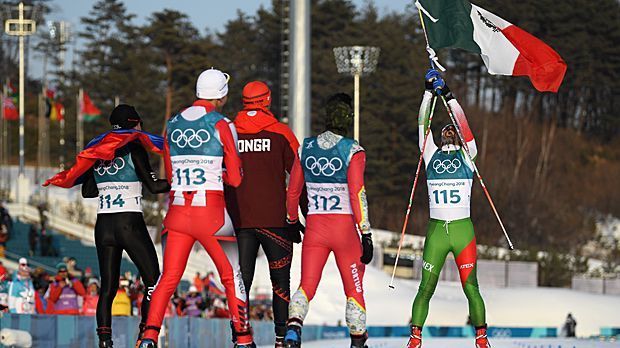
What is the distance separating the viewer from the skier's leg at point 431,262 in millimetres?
13406

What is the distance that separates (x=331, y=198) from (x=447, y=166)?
4.53ft

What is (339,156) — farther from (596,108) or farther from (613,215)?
(596,108)

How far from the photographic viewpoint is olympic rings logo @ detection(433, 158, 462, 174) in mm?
13383

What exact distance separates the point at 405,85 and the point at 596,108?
1935 cm

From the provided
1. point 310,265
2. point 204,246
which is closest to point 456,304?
point 310,265

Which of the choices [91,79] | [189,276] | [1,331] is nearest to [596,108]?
[91,79]

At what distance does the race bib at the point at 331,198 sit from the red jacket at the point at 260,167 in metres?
0.33

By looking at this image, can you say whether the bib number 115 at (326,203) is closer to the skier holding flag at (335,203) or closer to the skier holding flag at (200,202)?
the skier holding flag at (335,203)

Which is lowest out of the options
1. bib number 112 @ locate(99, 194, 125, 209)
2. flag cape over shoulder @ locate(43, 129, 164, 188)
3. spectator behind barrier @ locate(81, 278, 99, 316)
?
spectator behind barrier @ locate(81, 278, 99, 316)

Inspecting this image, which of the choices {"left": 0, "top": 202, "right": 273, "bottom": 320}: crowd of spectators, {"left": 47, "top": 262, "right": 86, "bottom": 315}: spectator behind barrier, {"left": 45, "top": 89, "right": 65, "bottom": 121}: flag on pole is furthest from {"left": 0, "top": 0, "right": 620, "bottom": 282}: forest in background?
{"left": 47, "top": 262, "right": 86, "bottom": 315}: spectator behind barrier

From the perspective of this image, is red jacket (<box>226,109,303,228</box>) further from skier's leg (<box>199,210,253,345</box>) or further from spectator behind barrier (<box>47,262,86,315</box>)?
→ spectator behind barrier (<box>47,262,86,315</box>)

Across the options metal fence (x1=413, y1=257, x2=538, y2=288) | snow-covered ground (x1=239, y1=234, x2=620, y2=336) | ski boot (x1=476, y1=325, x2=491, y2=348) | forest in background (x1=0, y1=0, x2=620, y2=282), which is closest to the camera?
ski boot (x1=476, y1=325, x2=491, y2=348)

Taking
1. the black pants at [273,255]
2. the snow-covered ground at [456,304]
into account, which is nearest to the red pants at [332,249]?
the black pants at [273,255]

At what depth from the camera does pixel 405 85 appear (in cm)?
7731
